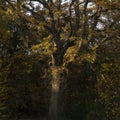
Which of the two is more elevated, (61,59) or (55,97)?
(61,59)

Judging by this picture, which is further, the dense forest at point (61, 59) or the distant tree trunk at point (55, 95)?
the distant tree trunk at point (55, 95)

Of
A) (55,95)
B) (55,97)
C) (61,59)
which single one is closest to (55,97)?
(55,97)

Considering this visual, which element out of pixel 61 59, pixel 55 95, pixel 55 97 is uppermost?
pixel 61 59

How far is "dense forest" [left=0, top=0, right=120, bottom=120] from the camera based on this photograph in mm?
18484

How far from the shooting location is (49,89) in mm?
21125

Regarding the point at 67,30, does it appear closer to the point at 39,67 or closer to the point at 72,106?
the point at 39,67

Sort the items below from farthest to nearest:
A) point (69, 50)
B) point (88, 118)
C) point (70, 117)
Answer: point (70, 117)
point (88, 118)
point (69, 50)

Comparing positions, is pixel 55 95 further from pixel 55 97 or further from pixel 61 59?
pixel 61 59

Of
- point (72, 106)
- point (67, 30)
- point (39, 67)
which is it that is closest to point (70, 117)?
point (72, 106)

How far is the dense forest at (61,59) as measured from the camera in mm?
18484

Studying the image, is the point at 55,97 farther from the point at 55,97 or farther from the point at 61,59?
the point at 61,59

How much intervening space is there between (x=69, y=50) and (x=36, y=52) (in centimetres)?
286

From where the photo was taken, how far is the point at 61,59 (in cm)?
1956

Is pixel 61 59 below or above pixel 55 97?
above
